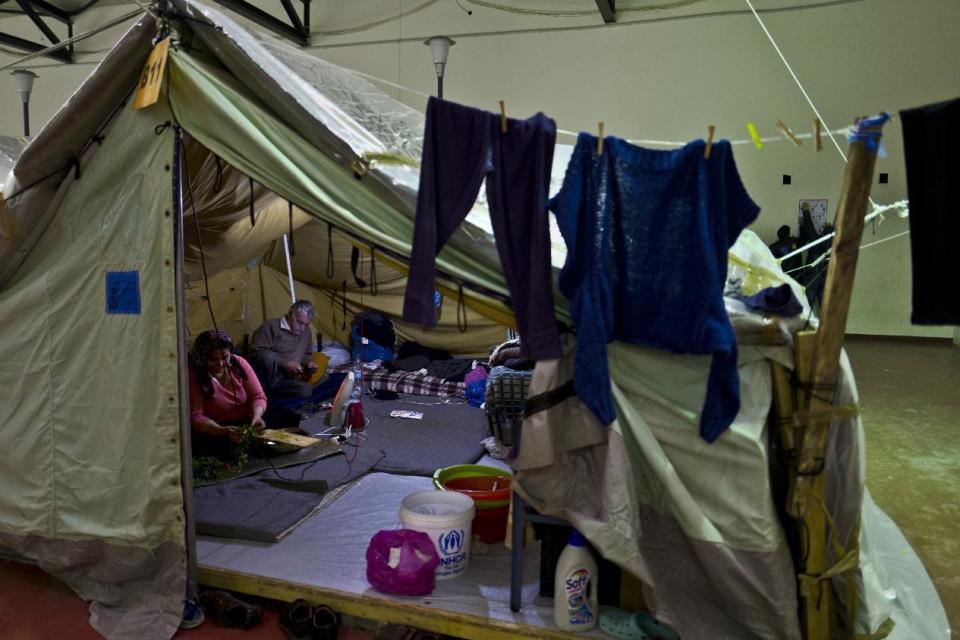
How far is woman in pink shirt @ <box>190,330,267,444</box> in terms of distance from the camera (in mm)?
3656

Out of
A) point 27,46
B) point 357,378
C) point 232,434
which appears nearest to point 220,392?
point 232,434

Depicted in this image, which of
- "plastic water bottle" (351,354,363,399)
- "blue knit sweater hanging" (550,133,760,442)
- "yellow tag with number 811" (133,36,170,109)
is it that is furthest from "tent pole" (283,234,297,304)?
"blue knit sweater hanging" (550,133,760,442)

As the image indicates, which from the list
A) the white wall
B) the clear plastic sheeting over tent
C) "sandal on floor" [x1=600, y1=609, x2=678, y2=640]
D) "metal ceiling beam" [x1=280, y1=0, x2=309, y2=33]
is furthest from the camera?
"metal ceiling beam" [x1=280, y1=0, x2=309, y2=33]

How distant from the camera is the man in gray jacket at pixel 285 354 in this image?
5102mm

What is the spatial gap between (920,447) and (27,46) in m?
11.2

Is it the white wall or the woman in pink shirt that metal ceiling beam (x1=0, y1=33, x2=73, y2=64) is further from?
the woman in pink shirt

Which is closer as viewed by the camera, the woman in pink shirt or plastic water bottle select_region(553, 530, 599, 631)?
plastic water bottle select_region(553, 530, 599, 631)

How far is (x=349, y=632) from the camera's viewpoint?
2.42 metres

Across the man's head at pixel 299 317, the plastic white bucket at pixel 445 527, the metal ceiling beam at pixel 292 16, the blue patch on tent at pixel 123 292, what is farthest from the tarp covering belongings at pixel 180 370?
the metal ceiling beam at pixel 292 16

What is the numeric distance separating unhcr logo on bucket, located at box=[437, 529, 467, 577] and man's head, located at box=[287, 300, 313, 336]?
10.3ft

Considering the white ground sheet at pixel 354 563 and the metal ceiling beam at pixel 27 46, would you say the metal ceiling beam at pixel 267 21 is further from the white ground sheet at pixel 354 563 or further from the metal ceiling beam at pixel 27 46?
the white ground sheet at pixel 354 563

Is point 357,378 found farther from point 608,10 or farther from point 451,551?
point 608,10

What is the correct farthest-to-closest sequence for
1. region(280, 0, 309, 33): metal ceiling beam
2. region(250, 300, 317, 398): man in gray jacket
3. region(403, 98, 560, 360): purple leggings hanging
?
1. region(280, 0, 309, 33): metal ceiling beam
2. region(250, 300, 317, 398): man in gray jacket
3. region(403, 98, 560, 360): purple leggings hanging

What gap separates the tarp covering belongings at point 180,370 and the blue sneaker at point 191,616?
0.04 m
